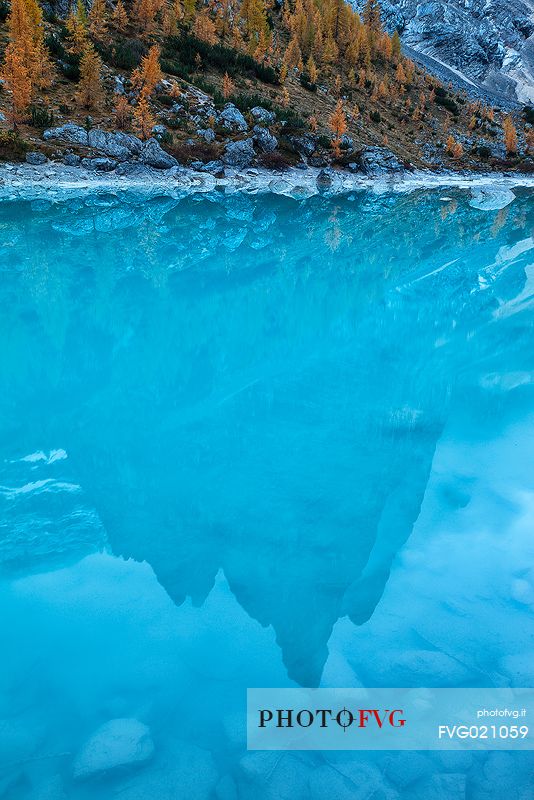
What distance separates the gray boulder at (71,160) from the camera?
3569 centimetres

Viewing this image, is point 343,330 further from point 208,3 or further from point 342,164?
point 208,3

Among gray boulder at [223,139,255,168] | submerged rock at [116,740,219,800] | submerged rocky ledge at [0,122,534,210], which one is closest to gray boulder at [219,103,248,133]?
submerged rocky ledge at [0,122,534,210]

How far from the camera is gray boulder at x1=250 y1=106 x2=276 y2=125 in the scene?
5052 cm

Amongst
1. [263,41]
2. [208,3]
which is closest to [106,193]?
[263,41]

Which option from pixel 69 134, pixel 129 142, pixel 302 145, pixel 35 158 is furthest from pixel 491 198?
pixel 35 158

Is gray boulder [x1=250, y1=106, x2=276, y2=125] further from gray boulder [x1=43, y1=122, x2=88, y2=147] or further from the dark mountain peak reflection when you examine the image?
the dark mountain peak reflection

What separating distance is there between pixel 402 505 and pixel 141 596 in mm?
4454

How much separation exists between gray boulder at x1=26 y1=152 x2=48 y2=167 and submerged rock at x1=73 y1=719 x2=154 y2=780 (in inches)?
1492

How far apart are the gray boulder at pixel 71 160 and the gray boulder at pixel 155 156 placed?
540 centimetres

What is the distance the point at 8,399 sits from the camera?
10727mm

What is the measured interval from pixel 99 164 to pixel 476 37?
12934cm

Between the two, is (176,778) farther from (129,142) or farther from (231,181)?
(129,142)

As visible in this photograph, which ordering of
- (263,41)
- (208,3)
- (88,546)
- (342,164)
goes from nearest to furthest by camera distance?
(88,546) → (342,164) → (263,41) → (208,3)

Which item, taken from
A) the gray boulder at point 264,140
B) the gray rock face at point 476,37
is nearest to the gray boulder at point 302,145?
the gray boulder at point 264,140
